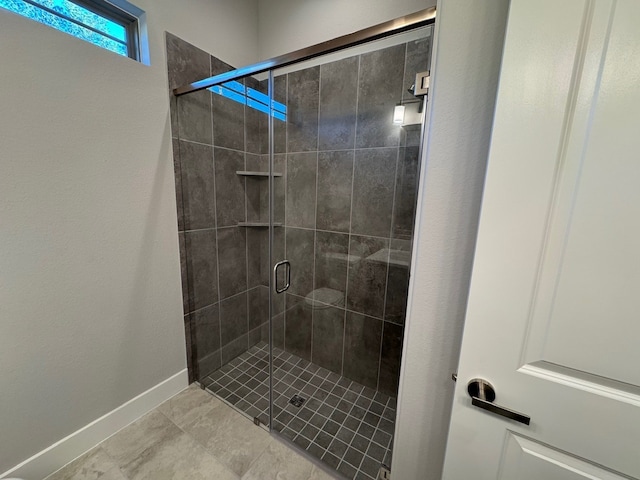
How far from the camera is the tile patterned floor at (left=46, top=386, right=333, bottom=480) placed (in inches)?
50.5

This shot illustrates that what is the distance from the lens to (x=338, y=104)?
1791 mm

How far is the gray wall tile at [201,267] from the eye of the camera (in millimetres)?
1809

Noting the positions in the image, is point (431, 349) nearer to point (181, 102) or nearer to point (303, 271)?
point (303, 271)

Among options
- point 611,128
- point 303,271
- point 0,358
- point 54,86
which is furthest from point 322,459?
point 54,86

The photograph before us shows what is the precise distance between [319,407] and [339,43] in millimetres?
2142

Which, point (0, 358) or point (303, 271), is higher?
point (303, 271)

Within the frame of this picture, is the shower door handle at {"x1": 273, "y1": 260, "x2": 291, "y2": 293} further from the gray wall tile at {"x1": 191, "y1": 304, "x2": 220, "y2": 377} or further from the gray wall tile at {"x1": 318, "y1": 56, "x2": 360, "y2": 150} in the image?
the gray wall tile at {"x1": 318, "y1": 56, "x2": 360, "y2": 150}

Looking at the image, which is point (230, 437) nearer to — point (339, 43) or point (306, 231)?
point (306, 231)

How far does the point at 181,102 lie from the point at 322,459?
2338 millimetres

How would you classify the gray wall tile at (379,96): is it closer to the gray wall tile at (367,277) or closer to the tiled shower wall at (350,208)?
the tiled shower wall at (350,208)

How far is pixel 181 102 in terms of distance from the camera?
5.27 ft

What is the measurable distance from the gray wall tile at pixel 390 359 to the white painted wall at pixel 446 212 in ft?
2.69

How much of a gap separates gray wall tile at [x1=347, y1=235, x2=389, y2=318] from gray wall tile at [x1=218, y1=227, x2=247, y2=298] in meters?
0.96

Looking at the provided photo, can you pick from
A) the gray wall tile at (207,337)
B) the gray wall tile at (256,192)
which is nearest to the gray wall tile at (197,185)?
the gray wall tile at (256,192)
